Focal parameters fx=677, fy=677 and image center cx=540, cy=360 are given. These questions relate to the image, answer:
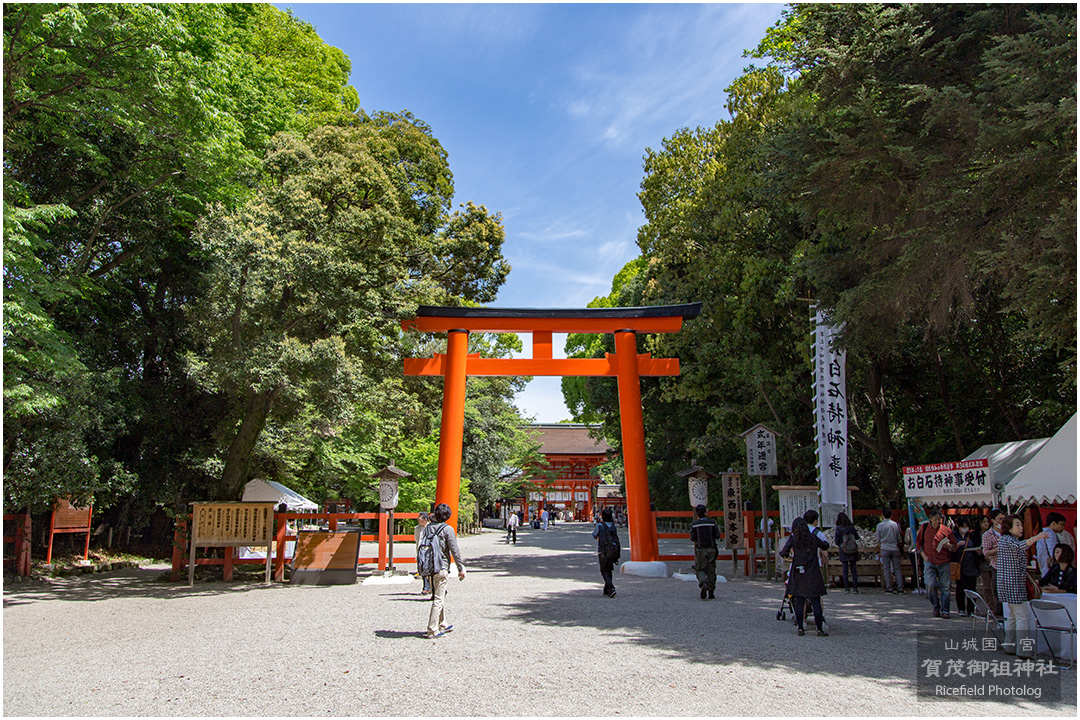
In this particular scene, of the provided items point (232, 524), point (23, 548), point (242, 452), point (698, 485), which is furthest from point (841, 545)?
point (23, 548)

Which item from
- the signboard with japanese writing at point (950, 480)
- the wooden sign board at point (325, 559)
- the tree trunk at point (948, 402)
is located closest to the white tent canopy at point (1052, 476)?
the signboard with japanese writing at point (950, 480)

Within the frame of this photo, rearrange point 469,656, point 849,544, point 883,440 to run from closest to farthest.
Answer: point 469,656 → point 849,544 → point 883,440

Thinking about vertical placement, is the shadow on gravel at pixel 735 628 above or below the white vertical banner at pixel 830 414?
below

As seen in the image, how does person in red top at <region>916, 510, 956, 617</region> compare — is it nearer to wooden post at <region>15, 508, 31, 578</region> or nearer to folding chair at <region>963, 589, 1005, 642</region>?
folding chair at <region>963, 589, 1005, 642</region>

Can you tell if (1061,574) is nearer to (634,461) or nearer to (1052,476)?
(1052,476)

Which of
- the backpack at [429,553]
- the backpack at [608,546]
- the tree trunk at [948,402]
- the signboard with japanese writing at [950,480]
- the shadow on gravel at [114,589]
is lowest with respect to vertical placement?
the shadow on gravel at [114,589]

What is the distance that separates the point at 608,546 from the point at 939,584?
422cm

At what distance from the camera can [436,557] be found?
6891mm

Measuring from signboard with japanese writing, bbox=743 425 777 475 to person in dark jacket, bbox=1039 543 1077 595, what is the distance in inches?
240

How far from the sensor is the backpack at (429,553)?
22.4 feet

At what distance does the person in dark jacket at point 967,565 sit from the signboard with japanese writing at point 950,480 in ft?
2.37

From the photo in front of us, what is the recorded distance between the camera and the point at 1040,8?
Answer: 7848mm

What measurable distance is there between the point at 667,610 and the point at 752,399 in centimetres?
953

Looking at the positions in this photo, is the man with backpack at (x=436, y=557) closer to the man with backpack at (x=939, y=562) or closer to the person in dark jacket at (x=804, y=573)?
the person in dark jacket at (x=804, y=573)
